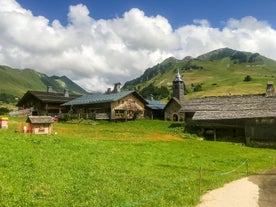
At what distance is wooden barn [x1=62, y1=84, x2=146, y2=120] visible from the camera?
216 ft

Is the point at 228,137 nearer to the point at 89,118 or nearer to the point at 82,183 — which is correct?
the point at 89,118

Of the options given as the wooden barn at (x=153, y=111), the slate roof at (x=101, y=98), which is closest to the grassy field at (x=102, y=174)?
the slate roof at (x=101, y=98)

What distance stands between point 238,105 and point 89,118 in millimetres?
30294

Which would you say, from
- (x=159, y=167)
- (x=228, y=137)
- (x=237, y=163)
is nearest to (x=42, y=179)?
(x=159, y=167)

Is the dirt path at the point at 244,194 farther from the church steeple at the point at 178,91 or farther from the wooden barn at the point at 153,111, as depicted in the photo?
the wooden barn at the point at 153,111

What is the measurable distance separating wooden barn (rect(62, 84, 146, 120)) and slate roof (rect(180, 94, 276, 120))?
47.3ft

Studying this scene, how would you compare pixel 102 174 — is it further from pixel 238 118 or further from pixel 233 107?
pixel 233 107

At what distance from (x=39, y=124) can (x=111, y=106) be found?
1321 inches

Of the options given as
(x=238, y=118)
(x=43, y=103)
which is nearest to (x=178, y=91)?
(x=238, y=118)

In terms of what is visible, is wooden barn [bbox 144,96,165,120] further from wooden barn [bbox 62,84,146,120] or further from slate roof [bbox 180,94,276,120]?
slate roof [bbox 180,94,276,120]

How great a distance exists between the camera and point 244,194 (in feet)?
54.6

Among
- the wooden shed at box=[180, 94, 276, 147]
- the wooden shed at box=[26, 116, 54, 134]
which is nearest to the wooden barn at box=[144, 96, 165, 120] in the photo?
the wooden shed at box=[180, 94, 276, 147]

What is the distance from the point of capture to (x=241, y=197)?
1603cm

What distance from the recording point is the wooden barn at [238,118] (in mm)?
46812
